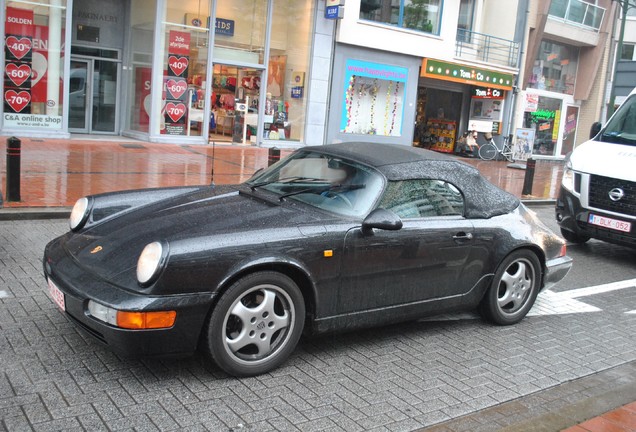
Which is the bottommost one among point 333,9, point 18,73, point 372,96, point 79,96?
point 79,96

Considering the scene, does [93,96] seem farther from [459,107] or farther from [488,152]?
[459,107]

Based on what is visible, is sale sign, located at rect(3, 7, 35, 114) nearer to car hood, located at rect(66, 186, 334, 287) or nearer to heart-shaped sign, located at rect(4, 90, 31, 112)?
heart-shaped sign, located at rect(4, 90, 31, 112)

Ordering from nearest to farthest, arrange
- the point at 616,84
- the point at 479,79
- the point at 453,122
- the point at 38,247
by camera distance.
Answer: the point at 38,247 → the point at 616,84 → the point at 479,79 → the point at 453,122

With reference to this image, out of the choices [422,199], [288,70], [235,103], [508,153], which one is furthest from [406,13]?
[422,199]

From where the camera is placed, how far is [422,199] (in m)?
4.98

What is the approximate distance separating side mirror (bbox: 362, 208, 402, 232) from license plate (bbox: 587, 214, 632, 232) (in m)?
4.80

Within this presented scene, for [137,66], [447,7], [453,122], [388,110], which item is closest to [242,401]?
[137,66]

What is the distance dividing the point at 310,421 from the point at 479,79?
23026 mm

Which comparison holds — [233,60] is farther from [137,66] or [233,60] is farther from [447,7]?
[447,7]

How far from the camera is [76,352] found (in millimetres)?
4176

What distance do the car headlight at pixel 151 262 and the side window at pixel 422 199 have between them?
1673 millimetres

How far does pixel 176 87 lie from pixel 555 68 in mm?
18632

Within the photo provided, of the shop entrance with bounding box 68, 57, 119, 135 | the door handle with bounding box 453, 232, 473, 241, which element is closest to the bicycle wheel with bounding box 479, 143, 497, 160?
the shop entrance with bounding box 68, 57, 119, 135

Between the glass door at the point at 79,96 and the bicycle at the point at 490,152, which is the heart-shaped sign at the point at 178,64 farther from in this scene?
the bicycle at the point at 490,152
